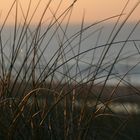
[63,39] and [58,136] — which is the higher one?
[63,39]

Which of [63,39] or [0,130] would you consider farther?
[63,39]

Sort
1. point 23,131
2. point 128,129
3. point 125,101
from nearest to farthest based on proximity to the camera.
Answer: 1. point 23,131
2. point 128,129
3. point 125,101

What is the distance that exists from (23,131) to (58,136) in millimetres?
109

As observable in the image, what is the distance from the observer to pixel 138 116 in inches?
91.0

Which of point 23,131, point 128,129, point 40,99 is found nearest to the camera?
point 23,131

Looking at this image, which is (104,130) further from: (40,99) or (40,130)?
(40,130)

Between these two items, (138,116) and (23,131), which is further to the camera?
(138,116)

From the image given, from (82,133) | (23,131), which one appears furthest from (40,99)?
(82,133)

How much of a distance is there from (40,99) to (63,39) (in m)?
0.24

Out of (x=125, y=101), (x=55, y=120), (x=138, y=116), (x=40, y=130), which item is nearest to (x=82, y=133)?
(x=40, y=130)

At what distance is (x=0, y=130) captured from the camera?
157cm

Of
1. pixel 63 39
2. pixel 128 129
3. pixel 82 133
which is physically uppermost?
pixel 63 39

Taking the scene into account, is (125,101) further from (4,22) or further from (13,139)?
(13,139)

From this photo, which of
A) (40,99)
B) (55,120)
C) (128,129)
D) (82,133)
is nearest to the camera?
(82,133)
